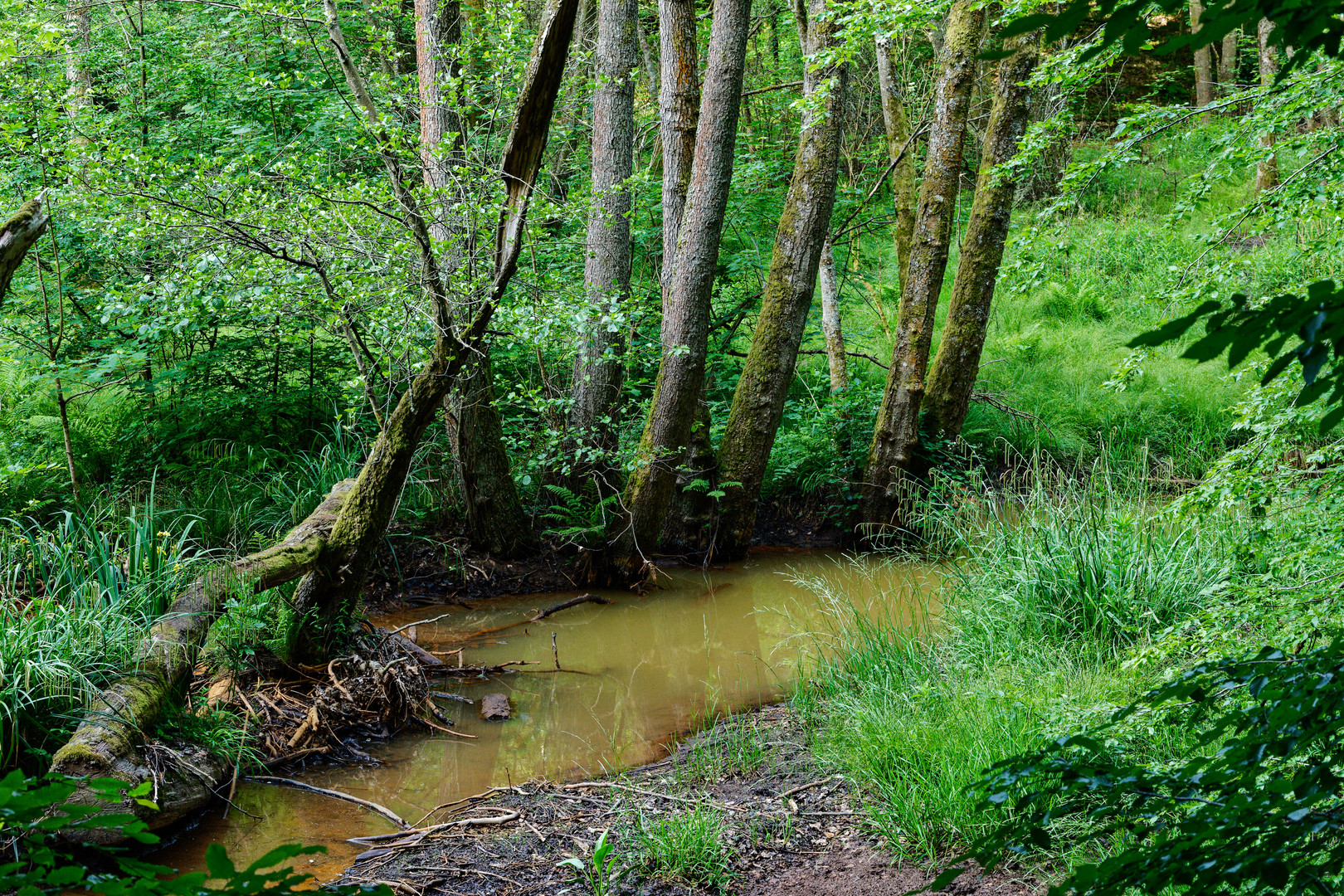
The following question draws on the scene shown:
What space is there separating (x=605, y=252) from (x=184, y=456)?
4047 millimetres

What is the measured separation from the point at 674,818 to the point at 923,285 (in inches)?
254

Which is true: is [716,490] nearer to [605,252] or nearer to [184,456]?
[605,252]

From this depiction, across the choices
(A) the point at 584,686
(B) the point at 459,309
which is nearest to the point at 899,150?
(B) the point at 459,309

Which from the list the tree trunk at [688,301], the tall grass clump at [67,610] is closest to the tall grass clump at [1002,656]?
the tree trunk at [688,301]

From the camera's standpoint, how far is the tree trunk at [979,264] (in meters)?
8.10

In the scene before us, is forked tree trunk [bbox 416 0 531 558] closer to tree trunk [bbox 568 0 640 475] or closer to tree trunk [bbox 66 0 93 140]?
tree trunk [bbox 568 0 640 475]

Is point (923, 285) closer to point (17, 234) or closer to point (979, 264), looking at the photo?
point (979, 264)

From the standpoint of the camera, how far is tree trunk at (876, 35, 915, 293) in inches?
374

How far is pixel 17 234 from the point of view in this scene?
3.99 m

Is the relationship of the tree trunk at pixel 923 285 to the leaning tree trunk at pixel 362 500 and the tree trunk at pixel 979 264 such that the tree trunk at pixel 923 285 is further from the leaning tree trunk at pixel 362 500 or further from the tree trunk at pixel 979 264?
the leaning tree trunk at pixel 362 500

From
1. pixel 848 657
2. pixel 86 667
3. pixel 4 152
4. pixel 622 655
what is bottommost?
pixel 622 655

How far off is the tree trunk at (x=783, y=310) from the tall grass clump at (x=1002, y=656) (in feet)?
8.01

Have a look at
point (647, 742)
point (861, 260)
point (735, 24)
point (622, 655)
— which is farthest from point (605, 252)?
point (861, 260)

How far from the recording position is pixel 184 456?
25.1 feet
